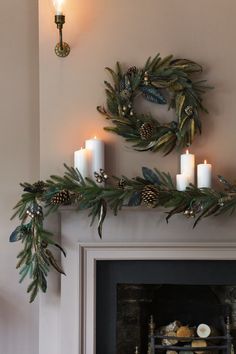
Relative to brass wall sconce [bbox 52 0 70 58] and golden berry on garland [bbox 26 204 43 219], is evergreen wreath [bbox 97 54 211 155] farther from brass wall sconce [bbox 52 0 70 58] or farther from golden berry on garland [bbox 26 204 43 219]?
golden berry on garland [bbox 26 204 43 219]

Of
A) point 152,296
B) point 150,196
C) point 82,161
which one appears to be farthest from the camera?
point 152,296

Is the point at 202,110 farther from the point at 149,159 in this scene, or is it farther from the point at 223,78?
the point at 149,159

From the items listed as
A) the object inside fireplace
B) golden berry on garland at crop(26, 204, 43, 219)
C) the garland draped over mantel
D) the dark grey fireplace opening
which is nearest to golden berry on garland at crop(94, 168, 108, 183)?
the garland draped over mantel

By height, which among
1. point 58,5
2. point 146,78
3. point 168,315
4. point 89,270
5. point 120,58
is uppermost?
point 58,5

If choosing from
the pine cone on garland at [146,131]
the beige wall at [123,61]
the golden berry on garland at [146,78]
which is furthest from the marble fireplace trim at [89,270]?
the golden berry on garland at [146,78]

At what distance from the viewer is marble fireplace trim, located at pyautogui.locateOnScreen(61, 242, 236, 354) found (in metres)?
1.94

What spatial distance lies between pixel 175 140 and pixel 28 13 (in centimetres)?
98

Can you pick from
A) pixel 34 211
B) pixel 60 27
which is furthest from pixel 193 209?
pixel 60 27

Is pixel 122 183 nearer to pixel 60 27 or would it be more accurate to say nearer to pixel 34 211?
pixel 34 211

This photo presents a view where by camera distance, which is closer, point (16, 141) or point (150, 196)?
point (150, 196)

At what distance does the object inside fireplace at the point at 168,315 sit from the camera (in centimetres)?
209

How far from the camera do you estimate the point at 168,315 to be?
2.22 m

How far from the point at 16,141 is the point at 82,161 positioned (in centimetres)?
50

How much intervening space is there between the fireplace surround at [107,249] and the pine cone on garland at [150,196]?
0.13 meters
